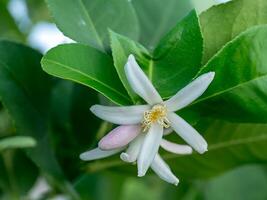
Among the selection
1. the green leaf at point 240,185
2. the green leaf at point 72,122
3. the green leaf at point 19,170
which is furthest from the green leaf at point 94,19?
the green leaf at point 240,185

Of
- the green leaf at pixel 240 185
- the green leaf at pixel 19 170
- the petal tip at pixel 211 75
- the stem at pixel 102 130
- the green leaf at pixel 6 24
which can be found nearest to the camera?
the petal tip at pixel 211 75

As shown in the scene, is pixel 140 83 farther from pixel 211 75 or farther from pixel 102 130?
pixel 102 130

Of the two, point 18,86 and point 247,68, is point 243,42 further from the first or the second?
point 18,86

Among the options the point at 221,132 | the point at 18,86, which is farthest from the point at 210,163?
the point at 18,86

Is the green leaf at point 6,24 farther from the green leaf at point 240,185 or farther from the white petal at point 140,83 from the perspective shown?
the green leaf at point 240,185

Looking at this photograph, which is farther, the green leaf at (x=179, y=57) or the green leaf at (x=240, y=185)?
the green leaf at (x=240, y=185)

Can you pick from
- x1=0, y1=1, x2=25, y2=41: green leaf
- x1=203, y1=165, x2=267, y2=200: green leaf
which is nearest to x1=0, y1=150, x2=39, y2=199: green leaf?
x1=0, y1=1, x2=25, y2=41: green leaf

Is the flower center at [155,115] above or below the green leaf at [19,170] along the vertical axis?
above
